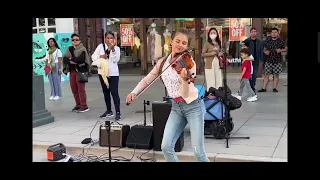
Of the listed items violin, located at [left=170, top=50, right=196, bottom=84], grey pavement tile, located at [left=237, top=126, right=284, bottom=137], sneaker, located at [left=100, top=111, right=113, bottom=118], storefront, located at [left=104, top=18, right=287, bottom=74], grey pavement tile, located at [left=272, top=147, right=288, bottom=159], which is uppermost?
storefront, located at [left=104, top=18, right=287, bottom=74]

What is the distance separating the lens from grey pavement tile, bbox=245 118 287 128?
699cm

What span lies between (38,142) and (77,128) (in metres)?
0.98

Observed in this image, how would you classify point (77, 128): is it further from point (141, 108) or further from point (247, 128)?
point (247, 128)

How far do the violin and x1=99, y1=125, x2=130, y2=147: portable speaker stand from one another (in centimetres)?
200

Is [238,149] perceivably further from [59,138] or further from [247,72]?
[247,72]

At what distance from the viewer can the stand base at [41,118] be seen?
767cm

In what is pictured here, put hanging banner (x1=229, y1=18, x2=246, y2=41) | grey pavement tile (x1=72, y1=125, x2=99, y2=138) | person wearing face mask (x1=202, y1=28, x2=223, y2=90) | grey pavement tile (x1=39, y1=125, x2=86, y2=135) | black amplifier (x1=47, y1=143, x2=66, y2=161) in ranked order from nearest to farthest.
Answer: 1. black amplifier (x1=47, y1=143, x2=66, y2=161)
2. grey pavement tile (x1=72, y1=125, x2=99, y2=138)
3. grey pavement tile (x1=39, y1=125, x2=86, y2=135)
4. person wearing face mask (x1=202, y1=28, x2=223, y2=90)
5. hanging banner (x1=229, y1=18, x2=246, y2=41)

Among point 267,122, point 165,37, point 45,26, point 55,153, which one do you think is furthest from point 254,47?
point 45,26

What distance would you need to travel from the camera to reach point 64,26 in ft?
53.4

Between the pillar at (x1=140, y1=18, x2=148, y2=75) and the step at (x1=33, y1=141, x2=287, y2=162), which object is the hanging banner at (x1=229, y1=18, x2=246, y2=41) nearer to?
the pillar at (x1=140, y1=18, x2=148, y2=75)

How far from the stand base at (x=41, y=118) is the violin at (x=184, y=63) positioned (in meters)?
4.25

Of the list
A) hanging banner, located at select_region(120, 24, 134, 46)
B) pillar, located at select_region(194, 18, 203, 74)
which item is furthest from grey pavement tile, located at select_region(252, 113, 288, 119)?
hanging banner, located at select_region(120, 24, 134, 46)
